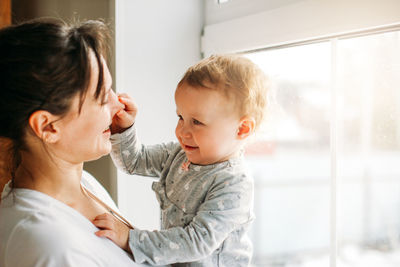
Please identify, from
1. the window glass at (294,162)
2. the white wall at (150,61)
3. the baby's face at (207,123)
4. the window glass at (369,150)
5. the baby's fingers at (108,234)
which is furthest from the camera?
the white wall at (150,61)

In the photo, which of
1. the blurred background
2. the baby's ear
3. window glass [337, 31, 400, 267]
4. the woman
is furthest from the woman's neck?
window glass [337, 31, 400, 267]

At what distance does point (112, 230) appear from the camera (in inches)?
37.8

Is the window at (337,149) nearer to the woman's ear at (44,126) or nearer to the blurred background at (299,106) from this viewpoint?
the blurred background at (299,106)

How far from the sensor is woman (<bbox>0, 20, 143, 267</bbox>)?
809mm

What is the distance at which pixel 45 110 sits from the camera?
2.73 ft

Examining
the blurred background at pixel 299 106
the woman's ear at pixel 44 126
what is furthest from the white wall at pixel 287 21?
the woman's ear at pixel 44 126

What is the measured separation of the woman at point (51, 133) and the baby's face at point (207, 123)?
0.22 metres

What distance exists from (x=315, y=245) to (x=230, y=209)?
0.63 metres

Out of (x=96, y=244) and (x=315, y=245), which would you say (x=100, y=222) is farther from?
(x=315, y=245)

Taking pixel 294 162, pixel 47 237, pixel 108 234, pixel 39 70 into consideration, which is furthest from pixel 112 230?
pixel 294 162

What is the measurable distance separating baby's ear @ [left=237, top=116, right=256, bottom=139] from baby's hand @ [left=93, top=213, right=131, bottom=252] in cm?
40

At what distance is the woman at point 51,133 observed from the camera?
2.65 ft

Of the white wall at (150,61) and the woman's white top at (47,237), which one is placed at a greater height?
the white wall at (150,61)

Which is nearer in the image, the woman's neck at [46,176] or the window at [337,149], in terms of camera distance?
the woman's neck at [46,176]
